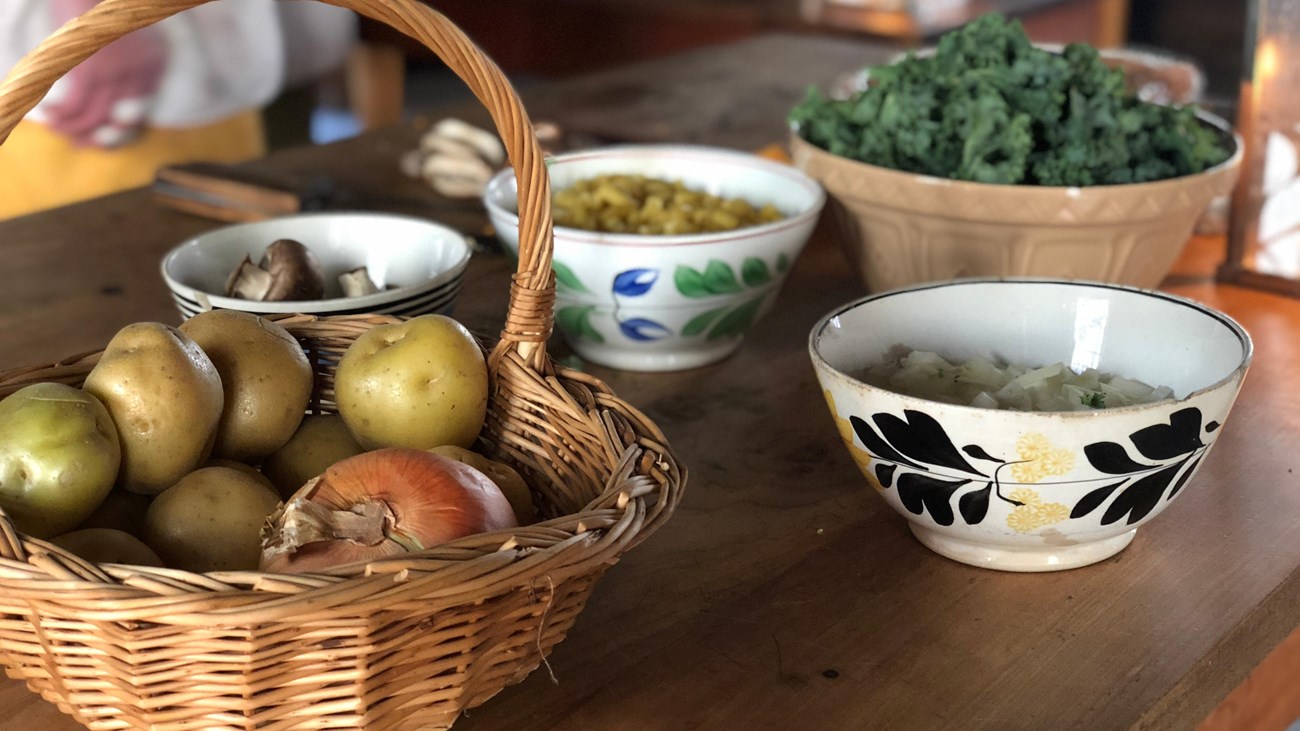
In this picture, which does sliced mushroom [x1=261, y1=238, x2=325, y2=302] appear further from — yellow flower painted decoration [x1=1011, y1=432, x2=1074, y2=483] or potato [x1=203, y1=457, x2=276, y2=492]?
yellow flower painted decoration [x1=1011, y1=432, x2=1074, y2=483]

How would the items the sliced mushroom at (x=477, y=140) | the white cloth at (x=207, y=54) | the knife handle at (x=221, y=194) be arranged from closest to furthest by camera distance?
the knife handle at (x=221, y=194)
the sliced mushroom at (x=477, y=140)
the white cloth at (x=207, y=54)

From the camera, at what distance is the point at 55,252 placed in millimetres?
1254

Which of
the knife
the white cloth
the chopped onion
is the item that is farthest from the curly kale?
the white cloth

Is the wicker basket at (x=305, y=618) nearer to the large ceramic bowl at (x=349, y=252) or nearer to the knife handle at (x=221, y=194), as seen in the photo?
the large ceramic bowl at (x=349, y=252)

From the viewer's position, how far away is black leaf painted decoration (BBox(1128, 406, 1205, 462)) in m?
0.65

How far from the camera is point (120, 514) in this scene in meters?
0.65

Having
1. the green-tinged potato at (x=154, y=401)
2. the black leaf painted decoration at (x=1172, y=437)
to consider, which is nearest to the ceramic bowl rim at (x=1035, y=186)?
the black leaf painted decoration at (x=1172, y=437)

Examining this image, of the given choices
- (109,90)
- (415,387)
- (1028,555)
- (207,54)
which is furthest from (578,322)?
(207,54)

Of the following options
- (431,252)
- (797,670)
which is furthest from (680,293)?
(797,670)

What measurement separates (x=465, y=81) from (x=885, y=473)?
31 cm

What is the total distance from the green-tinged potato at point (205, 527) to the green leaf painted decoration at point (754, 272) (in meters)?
0.43

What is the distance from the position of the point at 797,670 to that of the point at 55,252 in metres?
0.93

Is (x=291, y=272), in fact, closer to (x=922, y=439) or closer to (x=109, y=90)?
(x=922, y=439)

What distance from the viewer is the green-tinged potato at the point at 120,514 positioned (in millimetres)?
635
